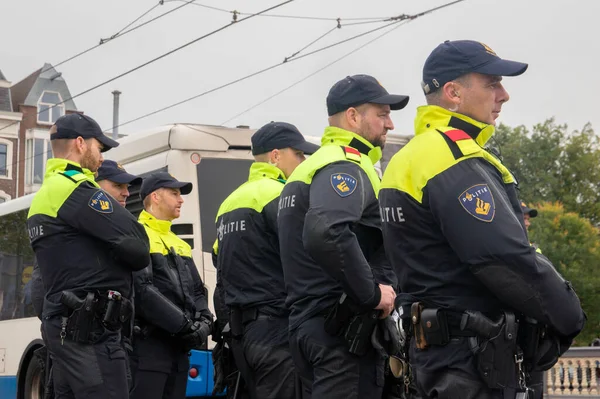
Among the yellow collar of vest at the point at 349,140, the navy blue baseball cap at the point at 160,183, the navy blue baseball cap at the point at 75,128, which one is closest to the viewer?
the yellow collar of vest at the point at 349,140

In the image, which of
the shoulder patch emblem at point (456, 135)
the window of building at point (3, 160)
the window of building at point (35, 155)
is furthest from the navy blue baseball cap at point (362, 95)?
the window of building at point (3, 160)

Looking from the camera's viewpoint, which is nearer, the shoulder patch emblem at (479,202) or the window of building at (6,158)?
the shoulder patch emblem at (479,202)

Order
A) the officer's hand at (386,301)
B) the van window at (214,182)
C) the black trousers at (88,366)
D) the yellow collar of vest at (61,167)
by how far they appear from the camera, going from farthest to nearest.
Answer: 1. the van window at (214,182)
2. the yellow collar of vest at (61,167)
3. the black trousers at (88,366)
4. the officer's hand at (386,301)

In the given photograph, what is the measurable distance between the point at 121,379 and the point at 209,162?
4.73 metres

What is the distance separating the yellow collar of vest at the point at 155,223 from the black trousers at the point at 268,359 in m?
1.53

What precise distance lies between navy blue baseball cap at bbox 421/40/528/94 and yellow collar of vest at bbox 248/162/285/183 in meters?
2.81

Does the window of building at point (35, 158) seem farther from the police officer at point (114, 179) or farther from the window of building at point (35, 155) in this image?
the police officer at point (114, 179)

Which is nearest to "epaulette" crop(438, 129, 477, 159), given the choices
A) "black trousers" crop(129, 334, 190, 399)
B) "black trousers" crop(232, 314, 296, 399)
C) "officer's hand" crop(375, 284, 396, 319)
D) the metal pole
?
"officer's hand" crop(375, 284, 396, 319)

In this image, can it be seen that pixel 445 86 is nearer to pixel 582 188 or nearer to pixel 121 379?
pixel 121 379

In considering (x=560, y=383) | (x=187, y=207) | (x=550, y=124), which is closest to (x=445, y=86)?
(x=187, y=207)

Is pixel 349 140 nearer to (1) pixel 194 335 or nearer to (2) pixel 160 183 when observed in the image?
(1) pixel 194 335

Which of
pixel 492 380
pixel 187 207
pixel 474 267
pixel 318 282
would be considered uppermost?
pixel 187 207

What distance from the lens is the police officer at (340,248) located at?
16.3 ft

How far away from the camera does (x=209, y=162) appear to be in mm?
10320
